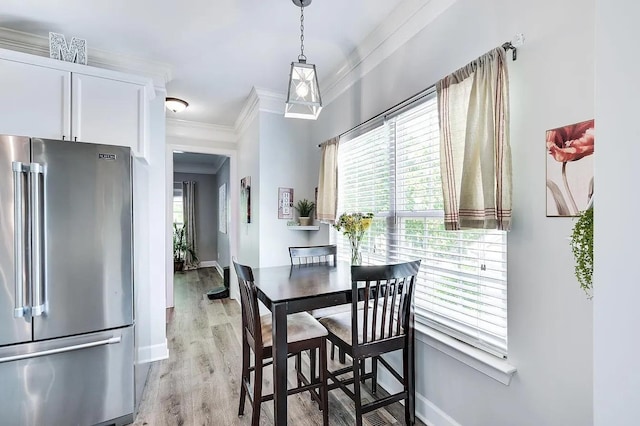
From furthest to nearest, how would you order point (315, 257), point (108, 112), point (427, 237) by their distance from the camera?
point (315, 257) → point (108, 112) → point (427, 237)

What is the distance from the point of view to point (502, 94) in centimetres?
138

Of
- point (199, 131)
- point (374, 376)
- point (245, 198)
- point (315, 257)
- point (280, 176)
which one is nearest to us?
point (374, 376)

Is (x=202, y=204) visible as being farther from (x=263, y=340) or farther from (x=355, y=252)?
(x=263, y=340)

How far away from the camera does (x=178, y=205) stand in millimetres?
7543

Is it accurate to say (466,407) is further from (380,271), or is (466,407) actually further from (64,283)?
(64,283)

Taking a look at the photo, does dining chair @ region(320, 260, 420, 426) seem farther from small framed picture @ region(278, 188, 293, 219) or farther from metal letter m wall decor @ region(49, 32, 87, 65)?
metal letter m wall decor @ region(49, 32, 87, 65)

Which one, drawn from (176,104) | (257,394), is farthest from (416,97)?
(176,104)

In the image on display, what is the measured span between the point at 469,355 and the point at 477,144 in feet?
3.64

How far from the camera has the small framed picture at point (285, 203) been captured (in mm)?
3590

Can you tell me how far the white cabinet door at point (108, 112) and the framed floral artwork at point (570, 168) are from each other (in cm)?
276

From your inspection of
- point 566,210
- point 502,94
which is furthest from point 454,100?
A: point 566,210

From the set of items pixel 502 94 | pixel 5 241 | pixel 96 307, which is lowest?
pixel 96 307

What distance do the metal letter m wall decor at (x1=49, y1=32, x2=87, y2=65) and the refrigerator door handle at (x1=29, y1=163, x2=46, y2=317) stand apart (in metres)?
1.07

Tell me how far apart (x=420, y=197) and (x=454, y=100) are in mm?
655
